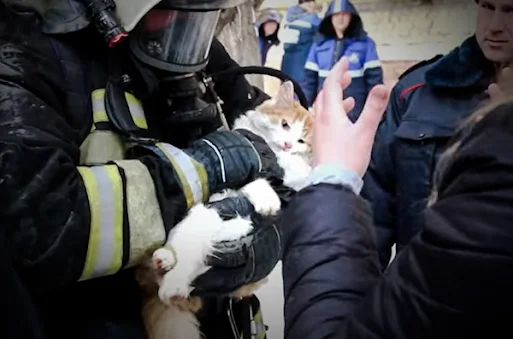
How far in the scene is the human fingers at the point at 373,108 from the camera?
0.63 metres

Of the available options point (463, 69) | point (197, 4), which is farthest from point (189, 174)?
point (463, 69)

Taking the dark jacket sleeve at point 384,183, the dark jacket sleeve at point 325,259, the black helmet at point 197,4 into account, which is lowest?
the dark jacket sleeve at point 384,183

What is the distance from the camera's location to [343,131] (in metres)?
0.62

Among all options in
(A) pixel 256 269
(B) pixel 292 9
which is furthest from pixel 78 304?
(B) pixel 292 9

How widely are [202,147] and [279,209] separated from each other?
14cm

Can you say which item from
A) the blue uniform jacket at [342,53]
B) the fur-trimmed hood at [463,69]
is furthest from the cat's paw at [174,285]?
the blue uniform jacket at [342,53]

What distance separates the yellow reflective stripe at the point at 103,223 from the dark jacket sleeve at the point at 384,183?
55cm

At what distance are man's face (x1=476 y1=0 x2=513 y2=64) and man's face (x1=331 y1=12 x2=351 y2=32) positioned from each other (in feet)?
1.67

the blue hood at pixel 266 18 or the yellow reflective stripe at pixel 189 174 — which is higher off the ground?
the yellow reflective stripe at pixel 189 174

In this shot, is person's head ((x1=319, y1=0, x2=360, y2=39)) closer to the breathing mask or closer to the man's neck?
the man's neck

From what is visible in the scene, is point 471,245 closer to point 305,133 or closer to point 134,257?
point 134,257

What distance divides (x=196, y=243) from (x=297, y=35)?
951mm

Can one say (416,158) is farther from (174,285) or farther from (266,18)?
(266,18)

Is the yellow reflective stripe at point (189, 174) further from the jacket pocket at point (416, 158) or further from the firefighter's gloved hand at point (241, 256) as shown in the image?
the jacket pocket at point (416, 158)
